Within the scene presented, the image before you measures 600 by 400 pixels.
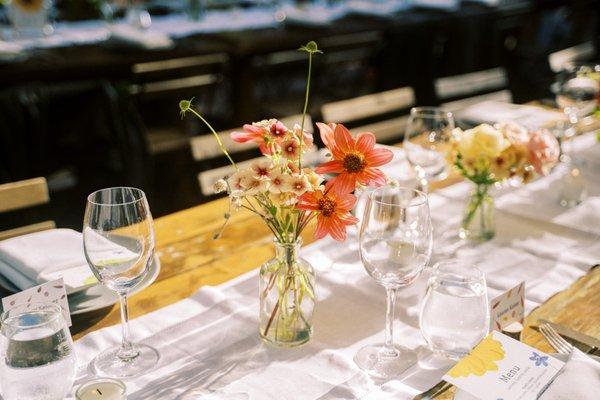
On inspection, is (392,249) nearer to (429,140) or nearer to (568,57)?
(429,140)

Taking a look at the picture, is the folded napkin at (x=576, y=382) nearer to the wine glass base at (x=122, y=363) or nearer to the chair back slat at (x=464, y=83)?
the wine glass base at (x=122, y=363)

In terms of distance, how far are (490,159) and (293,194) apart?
1.82ft

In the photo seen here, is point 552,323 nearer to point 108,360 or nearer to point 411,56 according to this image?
point 108,360

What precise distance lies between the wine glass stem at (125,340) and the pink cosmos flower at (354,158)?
0.32 meters

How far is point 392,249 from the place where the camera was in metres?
0.94

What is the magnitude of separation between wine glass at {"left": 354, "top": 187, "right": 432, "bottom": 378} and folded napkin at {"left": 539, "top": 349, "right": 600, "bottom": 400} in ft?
0.65

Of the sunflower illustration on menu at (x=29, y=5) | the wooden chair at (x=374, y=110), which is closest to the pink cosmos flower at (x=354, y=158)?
the wooden chair at (x=374, y=110)

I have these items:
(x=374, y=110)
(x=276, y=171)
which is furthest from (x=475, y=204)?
(x=374, y=110)

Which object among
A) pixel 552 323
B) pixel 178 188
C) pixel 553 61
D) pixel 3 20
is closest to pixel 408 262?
pixel 552 323

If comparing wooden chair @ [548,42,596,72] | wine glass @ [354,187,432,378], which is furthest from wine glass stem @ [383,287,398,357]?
wooden chair @ [548,42,596,72]

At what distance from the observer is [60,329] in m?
0.77

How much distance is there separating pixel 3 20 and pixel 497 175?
3.25 metres

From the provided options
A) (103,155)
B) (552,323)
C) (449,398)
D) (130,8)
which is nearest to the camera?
(449,398)

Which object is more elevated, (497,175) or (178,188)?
(497,175)
